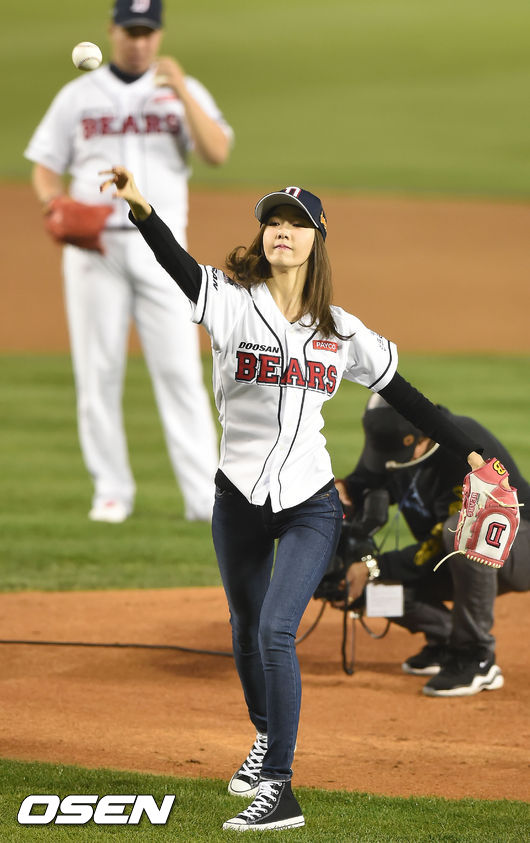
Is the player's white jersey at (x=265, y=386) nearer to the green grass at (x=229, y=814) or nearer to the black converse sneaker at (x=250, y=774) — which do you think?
the black converse sneaker at (x=250, y=774)

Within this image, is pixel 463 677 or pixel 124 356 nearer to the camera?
pixel 463 677

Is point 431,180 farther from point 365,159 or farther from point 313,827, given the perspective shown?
point 313,827

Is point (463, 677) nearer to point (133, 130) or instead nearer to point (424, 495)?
point (424, 495)

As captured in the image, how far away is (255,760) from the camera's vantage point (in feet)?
13.6

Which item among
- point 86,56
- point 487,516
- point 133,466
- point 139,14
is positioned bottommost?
point 133,466

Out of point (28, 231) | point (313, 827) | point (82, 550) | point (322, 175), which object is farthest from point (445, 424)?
point (322, 175)

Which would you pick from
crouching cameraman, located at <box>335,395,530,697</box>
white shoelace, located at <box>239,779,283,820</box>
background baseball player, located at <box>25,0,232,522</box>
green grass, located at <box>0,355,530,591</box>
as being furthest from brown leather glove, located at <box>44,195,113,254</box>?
white shoelace, located at <box>239,779,283,820</box>

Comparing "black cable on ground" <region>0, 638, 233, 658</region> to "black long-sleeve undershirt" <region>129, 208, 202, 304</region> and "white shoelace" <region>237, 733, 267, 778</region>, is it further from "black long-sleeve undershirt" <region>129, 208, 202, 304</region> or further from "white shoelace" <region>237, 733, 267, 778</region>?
"black long-sleeve undershirt" <region>129, 208, 202, 304</region>

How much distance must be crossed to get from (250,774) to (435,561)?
1.75 meters

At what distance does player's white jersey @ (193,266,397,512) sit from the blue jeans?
8cm

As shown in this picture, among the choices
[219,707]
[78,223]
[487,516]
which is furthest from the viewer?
[78,223]

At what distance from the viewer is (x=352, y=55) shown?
35.7 metres

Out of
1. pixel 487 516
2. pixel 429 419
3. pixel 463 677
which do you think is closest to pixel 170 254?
pixel 429 419

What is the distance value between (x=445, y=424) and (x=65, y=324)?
13.2 metres
